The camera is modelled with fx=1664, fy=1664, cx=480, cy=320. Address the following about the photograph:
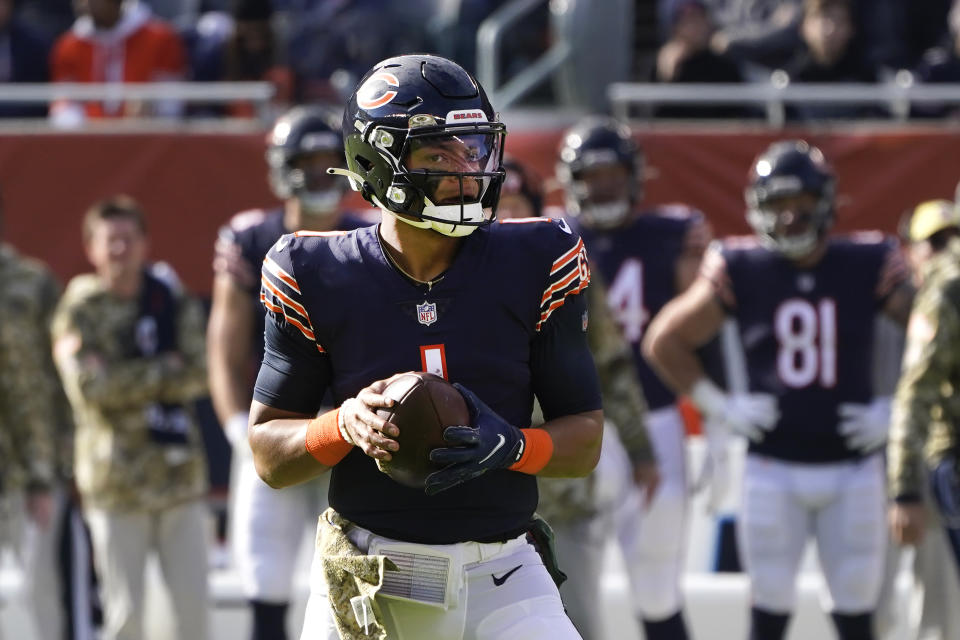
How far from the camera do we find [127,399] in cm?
571

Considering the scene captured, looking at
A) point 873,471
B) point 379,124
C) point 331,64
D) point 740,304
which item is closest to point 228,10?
point 331,64

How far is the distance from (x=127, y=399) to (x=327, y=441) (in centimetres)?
291

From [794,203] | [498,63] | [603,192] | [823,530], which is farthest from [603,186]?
[498,63]

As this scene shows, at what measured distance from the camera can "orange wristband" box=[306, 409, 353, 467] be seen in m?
2.93

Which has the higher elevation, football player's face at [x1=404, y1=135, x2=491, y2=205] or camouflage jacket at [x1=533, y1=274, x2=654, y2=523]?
football player's face at [x1=404, y1=135, x2=491, y2=205]

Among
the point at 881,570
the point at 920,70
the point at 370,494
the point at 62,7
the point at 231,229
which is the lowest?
the point at 881,570

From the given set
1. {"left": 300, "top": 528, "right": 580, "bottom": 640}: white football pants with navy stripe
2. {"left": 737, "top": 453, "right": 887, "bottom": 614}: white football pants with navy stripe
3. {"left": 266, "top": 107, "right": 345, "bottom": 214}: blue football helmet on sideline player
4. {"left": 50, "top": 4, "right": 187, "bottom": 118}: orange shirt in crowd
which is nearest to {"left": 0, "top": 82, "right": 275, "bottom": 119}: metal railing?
{"left": 50, "top": 4, "right": 187, "bottom": 118}: orange shirt in crowd

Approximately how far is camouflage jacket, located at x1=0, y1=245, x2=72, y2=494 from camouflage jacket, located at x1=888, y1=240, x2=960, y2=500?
2.84m

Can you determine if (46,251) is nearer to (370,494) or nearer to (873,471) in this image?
(873,471)

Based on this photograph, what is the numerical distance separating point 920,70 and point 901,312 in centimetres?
301

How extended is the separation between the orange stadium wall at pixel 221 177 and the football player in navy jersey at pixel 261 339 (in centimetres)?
172

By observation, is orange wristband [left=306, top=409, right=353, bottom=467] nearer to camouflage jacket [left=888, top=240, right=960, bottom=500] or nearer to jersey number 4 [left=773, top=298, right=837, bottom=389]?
camouflage jacket [left=888, top=240, right=960, bottom=500]

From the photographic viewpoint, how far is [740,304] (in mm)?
5695

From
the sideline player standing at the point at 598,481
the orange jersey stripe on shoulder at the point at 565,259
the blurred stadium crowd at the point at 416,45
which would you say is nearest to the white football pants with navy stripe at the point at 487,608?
the orange jersey stripe on shoulder at the point at 565,259
